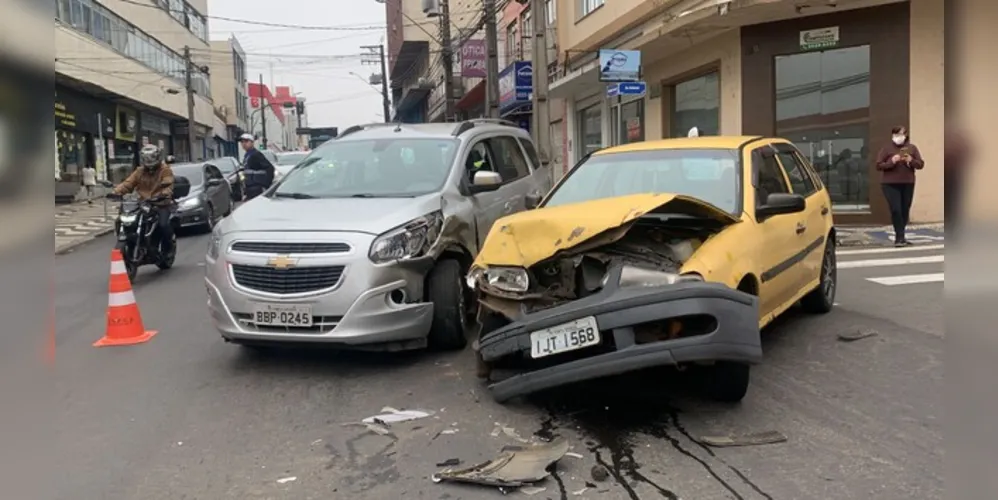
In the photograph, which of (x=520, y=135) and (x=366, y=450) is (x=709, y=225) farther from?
(x=520, y=135)

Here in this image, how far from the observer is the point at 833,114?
50.7 feet

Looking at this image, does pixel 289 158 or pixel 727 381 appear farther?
pixel 289 158

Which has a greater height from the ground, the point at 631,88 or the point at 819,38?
the point at 819,38

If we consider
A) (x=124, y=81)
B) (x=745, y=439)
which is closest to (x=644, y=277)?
(x=745, y=439)

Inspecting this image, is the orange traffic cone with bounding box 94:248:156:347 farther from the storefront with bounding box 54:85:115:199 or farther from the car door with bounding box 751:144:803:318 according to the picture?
the storefront with bounding box 54:85:115:199

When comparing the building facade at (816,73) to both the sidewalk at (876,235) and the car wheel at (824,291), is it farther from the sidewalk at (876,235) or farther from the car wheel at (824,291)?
the car wheel at (824,291)

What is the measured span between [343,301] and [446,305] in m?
0.92

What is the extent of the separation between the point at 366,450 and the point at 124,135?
37142 mm

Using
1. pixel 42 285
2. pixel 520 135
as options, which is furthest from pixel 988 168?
pixel 520 135

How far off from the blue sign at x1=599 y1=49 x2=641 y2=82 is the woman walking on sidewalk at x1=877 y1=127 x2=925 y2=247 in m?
5.57

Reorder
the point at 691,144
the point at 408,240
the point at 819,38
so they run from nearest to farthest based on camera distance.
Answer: the point at 408,240 → the point at 691,144 → the point at 819,38

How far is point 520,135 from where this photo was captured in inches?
357

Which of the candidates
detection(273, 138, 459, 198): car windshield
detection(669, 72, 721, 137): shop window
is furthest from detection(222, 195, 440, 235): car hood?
detection(669, 72, 721, 137): shop window

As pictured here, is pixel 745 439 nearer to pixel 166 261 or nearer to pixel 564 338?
pixel 564 338
